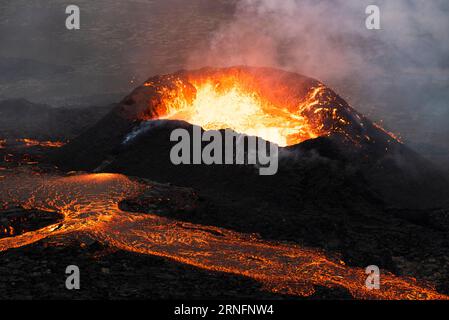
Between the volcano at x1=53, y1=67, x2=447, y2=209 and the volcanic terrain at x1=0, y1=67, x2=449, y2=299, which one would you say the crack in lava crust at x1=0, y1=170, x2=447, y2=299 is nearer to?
the volcanic terrain at x1=0, y1=67, x2=449, y2=299

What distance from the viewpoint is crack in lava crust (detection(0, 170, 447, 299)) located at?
21.7ft

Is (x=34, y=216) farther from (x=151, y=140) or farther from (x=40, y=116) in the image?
(x=40, y=116)

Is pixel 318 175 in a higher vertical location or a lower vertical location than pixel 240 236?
higher

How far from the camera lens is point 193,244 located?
7402 mm

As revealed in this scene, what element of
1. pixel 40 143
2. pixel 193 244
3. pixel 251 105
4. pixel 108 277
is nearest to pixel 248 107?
pixel 251 105

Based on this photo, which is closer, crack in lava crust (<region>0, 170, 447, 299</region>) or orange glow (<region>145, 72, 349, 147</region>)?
crack in lava crust (<region>0, 170, 447, 299</region>)

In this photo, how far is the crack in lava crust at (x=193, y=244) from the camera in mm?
6625

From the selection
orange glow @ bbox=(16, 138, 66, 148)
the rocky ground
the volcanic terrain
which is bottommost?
the rocky ground

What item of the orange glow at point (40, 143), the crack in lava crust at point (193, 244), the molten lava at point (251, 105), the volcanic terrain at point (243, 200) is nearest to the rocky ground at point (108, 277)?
the volcanic terrain at point (243, 200)

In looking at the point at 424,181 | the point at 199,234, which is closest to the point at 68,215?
the point at 199,234

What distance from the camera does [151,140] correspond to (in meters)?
10.9

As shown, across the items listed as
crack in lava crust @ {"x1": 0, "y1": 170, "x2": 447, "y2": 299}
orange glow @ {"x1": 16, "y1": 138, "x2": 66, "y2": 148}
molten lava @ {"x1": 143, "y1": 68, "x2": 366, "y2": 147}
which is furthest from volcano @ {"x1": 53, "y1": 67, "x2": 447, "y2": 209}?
crack in lava crust @ {"x1": 0, "y1": 170, "x2": 447, "y2": 299}

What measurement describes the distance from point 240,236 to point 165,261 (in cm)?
160
